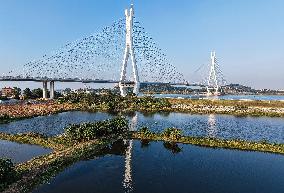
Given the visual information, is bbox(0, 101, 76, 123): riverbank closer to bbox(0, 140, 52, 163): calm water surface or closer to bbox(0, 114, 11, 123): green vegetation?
bbox(0, 114, 11, 123): green vegetation

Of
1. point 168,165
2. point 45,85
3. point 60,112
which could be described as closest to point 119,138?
point 168,165

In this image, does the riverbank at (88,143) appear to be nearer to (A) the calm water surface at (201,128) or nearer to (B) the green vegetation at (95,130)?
(B) the green vegetation at (95,130)

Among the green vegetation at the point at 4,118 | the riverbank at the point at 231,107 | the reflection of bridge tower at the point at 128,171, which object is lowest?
the riverbank at the point at 231,107

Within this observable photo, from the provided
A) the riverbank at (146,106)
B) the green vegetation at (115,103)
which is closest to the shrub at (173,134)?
the riverbank at (146,106)

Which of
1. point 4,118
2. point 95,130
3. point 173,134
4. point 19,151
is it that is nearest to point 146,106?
point 4,118

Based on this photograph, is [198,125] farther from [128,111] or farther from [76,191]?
[76,191]

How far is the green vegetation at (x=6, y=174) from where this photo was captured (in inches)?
862

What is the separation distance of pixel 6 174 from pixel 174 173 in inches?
439

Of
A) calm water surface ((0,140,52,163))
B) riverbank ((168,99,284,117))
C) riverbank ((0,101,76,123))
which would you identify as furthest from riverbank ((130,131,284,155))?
riverbank ((168,99,284,117))

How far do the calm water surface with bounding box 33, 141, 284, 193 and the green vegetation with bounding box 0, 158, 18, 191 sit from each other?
189 centimetres

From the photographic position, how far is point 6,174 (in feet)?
72.9

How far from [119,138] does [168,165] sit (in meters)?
11.3

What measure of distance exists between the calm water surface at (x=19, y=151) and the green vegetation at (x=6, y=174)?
600cm

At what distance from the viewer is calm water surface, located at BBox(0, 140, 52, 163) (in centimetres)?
2984
